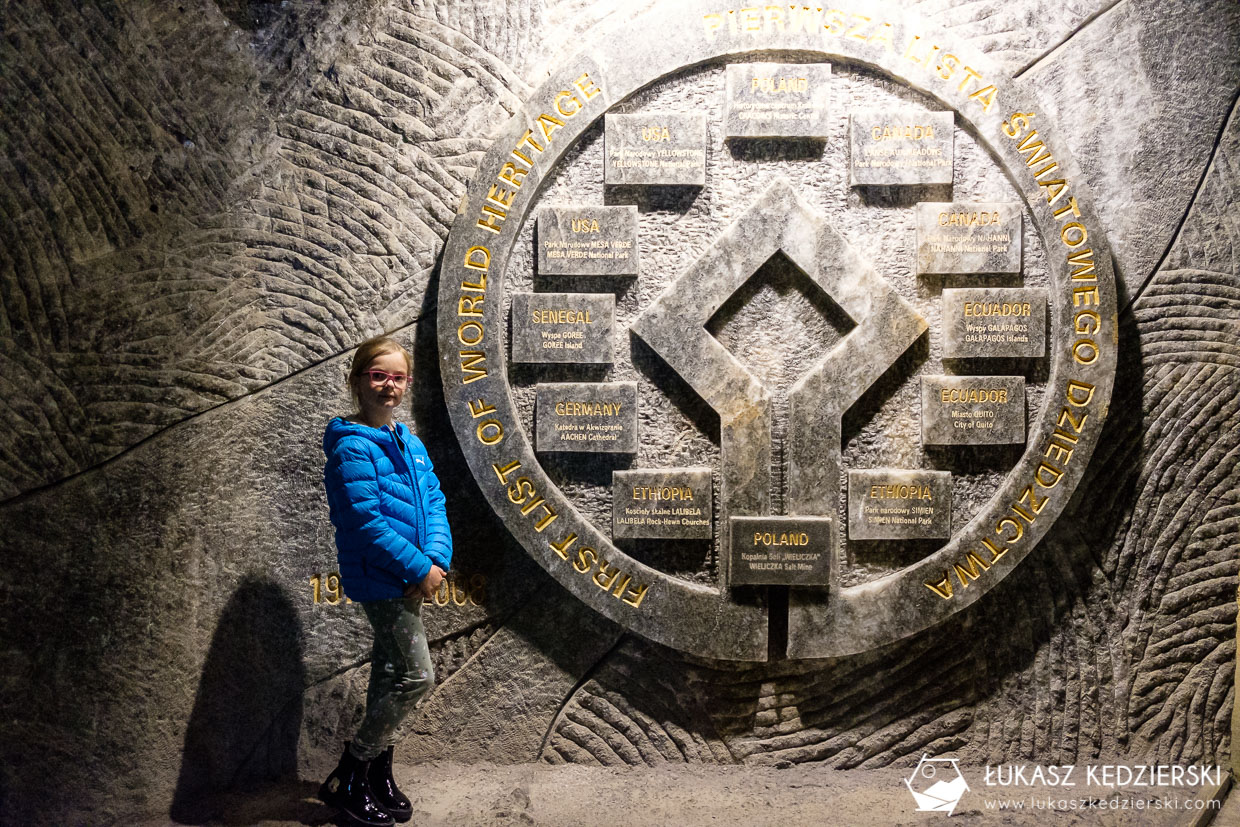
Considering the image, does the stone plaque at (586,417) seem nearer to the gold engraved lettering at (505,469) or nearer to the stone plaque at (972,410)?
the gold engraved lettering at (505,469)

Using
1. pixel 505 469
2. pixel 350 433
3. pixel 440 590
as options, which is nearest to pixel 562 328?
pixel 505 469

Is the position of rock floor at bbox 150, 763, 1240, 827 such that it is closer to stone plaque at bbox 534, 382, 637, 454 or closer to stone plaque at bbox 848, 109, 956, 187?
stone plaque at bbox 534, 382, 637, 454

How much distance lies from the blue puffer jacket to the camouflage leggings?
7 centimetres

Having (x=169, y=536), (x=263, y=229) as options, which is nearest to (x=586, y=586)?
(x=169, y=536)

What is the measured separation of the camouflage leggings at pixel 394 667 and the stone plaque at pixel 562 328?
32.4 inches

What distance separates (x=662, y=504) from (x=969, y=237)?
1263mm

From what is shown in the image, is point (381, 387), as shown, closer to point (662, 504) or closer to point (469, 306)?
point (469, 306)

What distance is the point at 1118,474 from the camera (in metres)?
2.57

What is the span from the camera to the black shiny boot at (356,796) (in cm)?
227

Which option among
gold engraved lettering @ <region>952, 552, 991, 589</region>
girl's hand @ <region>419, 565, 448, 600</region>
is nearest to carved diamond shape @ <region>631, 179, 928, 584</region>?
gold engraved lettering @ <region>952, 552, 991, 589</region>

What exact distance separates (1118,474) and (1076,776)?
0.97 metres

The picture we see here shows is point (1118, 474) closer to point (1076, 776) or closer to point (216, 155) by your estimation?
point (1076, 776)

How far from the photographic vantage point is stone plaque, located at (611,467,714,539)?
8.18 ft

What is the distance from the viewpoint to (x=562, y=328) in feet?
8.18
